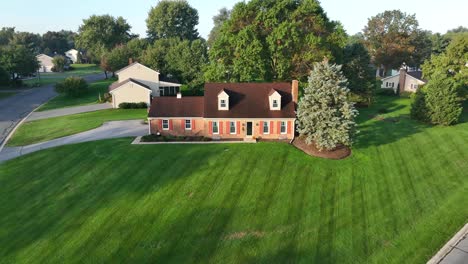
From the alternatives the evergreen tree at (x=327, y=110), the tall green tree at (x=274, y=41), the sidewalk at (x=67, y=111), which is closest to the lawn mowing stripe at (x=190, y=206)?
the evergreen tree at (x=327, y=110)

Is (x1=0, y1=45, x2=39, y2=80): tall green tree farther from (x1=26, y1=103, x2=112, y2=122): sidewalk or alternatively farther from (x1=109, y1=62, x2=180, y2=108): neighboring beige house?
(x1=109, y1=62, x2=180, y2=108): neighboring beige house

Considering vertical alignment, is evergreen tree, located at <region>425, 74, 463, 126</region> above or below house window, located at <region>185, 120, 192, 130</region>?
above

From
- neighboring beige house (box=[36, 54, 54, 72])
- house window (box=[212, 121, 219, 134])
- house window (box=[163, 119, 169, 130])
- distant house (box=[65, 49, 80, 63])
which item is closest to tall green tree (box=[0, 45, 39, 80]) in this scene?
neighboring beige house (box=[36, 54, 54, 72])

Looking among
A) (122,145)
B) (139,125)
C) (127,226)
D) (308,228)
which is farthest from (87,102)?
(308,228)

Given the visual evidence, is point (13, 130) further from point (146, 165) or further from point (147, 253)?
point (147, 253)

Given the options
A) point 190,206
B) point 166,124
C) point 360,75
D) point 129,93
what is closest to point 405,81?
point 360,75

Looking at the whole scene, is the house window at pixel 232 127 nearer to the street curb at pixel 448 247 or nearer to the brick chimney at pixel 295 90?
the brick chimney at pixel 295 90

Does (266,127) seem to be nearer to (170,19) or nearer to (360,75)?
(360,75)

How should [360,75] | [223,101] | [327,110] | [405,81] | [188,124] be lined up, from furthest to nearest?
[405,81] → [360,75] → [188,124] → [223,101] → [327,110]
